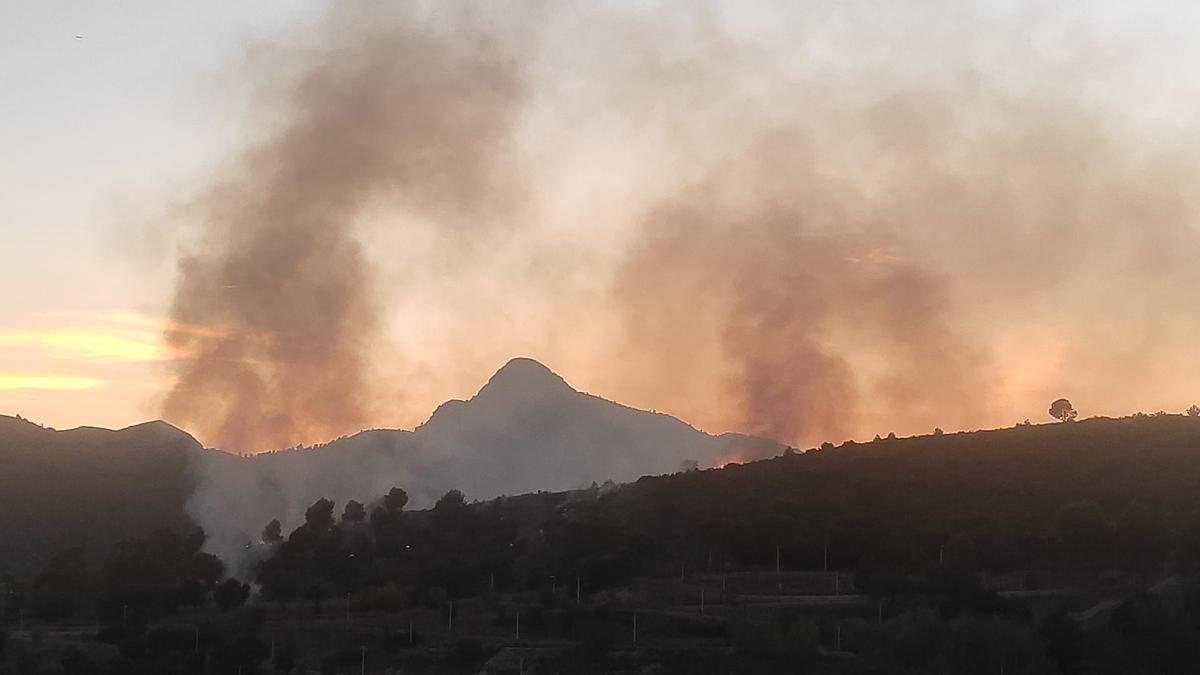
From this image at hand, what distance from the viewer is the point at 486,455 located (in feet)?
474

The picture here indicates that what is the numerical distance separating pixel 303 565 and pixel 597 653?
28.4 meters

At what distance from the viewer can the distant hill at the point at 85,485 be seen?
101312 millimetres

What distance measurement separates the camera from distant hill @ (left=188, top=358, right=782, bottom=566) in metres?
108

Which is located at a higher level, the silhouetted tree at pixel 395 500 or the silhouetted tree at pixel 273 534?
the silhouetted tree at pixel 395 500

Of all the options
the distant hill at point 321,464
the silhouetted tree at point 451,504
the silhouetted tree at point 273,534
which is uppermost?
the distant hill at point 321,464

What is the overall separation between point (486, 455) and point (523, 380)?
1308 cm

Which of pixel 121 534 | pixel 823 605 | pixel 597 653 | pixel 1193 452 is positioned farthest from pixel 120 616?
pixel 1193 452

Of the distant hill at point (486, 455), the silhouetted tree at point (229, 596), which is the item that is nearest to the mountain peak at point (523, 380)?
the distant hill at point (486, 455)

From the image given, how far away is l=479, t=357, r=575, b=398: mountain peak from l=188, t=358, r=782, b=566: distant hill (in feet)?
0.37

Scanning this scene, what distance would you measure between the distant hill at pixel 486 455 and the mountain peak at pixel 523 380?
4.4 inches

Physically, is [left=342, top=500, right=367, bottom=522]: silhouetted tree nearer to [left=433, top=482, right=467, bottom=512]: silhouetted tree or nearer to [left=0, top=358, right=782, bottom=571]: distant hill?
[left=433, top=482, right=467, bottom=512]: silhouetted tree

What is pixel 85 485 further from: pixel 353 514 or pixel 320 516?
pixel 353 514

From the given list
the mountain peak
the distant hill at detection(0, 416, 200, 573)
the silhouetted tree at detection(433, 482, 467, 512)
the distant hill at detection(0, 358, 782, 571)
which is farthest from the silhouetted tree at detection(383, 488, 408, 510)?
the mountain peak

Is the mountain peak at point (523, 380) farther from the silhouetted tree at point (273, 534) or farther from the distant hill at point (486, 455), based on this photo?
the silhouetted tree at point (273, 534)
